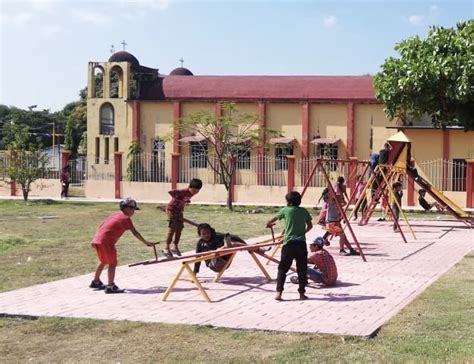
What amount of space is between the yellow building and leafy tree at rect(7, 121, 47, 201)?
3.84m

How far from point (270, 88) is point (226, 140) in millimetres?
10008

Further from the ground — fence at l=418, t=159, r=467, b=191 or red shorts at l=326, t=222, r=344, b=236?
fence at l=418, t=159, r=467, b=191

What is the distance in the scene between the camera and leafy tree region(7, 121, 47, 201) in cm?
3244

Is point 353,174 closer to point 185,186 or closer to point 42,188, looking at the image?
point 185,186

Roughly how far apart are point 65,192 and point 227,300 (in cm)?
2656

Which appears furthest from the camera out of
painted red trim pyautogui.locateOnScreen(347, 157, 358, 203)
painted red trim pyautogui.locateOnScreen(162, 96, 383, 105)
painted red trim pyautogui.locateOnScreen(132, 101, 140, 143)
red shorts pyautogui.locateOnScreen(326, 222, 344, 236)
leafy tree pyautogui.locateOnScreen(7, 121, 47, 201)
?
painted red trim pyautogui.locateOnScreen(132, 101, 140, 143)

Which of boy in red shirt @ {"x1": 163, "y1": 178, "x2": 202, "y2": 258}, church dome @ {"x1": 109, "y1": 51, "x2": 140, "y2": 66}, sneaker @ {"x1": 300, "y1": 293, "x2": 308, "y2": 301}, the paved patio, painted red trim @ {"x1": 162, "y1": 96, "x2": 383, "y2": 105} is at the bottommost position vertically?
the paved patio

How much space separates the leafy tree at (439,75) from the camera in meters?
15.5

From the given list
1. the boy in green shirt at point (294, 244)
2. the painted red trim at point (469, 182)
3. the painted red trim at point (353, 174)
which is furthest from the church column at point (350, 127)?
the boy in green shirt at point (294, 244)

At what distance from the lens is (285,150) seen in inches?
1602

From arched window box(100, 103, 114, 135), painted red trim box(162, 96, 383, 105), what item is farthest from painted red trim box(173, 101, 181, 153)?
arched window box(100, 103, 114, 135)

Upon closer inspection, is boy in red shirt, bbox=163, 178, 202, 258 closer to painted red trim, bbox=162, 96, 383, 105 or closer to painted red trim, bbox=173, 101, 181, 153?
painted red trim, bbox=162, 96, 383, 105

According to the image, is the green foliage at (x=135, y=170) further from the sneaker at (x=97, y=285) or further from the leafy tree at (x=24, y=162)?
the sneaker at (x=97, y=285)

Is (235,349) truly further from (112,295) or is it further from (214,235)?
(214,235)
